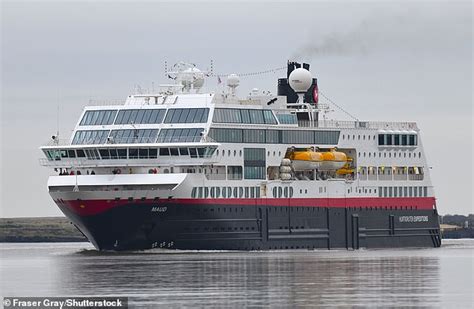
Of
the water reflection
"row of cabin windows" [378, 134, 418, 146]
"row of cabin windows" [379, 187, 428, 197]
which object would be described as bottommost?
the water reflection

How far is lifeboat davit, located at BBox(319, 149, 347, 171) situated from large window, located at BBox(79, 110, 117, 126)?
13831mm

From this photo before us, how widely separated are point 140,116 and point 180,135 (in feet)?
11.0

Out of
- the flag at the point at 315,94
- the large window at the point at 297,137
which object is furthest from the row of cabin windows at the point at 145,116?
the flag at the point at 315,94

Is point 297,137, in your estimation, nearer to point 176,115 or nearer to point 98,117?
point 176,115

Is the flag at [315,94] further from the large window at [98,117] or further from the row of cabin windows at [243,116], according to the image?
the large window at [98,117]

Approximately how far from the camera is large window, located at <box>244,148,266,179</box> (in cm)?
10238

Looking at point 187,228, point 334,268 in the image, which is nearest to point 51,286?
point 334,268

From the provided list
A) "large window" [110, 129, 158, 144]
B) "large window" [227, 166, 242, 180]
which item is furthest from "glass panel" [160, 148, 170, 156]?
"large window" [227, 166, 242, 180]

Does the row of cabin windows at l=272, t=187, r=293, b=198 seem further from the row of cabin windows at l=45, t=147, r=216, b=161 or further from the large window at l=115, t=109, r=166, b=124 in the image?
the large window at l=115, t=109, r=166, b=124

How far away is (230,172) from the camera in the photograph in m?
101

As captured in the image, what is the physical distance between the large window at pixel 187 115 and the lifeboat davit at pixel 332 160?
1017 cm

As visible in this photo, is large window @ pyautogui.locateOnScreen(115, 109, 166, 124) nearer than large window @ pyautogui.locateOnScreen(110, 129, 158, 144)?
No

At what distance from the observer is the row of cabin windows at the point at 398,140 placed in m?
112

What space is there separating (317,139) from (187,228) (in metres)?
13.5
